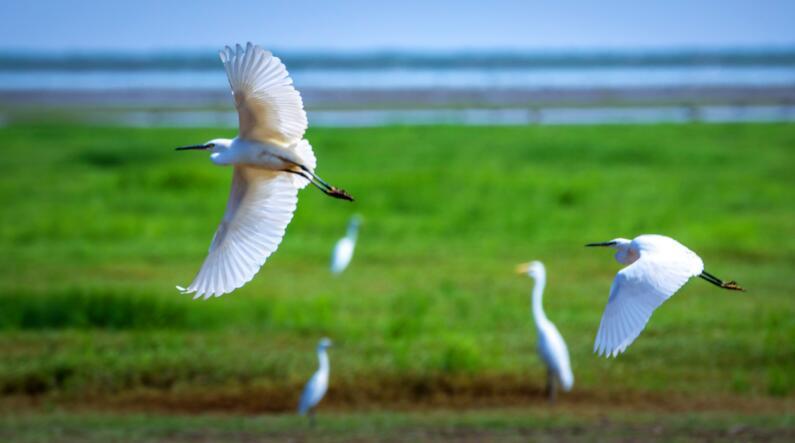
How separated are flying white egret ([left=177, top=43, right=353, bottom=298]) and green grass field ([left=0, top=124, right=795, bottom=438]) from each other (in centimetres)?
339

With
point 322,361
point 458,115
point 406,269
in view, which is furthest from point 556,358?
point 458,115

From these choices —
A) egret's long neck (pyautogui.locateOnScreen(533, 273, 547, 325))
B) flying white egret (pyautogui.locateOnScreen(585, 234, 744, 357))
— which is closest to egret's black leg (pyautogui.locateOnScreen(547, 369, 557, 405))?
egret's long neck (pyautogui.locateOnScreen(533, 273, 547, 325))

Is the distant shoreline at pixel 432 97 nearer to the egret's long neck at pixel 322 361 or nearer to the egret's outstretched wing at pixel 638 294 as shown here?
the egret's long neck at pixel 322 361

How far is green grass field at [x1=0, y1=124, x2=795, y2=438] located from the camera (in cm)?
948

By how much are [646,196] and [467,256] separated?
4225 millimetres

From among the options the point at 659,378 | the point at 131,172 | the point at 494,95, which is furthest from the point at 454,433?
the point at 494,95

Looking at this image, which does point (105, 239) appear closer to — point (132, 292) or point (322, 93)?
point (132, 292)

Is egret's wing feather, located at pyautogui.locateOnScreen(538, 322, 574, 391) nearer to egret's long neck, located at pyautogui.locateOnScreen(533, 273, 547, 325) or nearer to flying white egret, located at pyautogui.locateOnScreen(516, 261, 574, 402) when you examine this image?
flying white egret, located at pyautogui.locateOnScreen(516, 261, 574, 402)

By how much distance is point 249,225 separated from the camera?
5512 mm

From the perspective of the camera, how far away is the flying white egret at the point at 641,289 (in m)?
4.49

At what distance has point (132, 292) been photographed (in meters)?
11.5

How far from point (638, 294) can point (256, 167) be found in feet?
5.75

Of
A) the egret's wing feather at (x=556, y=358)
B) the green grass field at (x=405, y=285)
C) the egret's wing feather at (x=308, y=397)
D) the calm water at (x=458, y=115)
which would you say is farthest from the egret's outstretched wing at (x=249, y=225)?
the calm water at (x=458, y=115)

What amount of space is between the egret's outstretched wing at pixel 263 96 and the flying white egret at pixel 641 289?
4.91 feet
